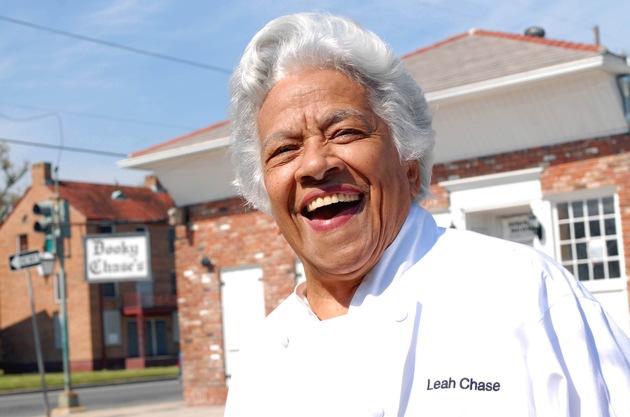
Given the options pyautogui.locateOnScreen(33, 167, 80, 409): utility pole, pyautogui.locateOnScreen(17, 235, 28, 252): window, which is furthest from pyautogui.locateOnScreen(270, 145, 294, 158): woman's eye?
pyautogui.locateOnScreen(17, 235, 28, 252): window

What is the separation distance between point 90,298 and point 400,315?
50871mm

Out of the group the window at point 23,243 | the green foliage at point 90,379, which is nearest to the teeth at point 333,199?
the green foliage at point 90,379

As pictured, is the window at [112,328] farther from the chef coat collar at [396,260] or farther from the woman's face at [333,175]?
the chef coat collar at [396,260]

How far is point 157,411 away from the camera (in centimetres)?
2002

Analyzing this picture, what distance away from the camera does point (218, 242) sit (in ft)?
62.6

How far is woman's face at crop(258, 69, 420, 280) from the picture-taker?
236 centimetres

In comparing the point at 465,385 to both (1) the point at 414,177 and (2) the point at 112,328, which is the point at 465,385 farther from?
(2) the point at 112,328

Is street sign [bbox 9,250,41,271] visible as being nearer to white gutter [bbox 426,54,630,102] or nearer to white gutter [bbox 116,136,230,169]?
white gutter [bbox 116,136,230,169]

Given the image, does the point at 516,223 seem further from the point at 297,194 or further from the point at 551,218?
the point at 297,194

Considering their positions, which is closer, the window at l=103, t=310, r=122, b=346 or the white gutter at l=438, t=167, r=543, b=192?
the white gutter at l=438, t=167, r=543, b=192

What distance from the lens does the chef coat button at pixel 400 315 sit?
2.14 meters

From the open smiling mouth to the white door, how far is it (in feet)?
52.4

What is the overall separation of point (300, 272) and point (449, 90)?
15.0ft

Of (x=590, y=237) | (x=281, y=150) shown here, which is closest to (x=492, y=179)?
(x=590, y=237)
